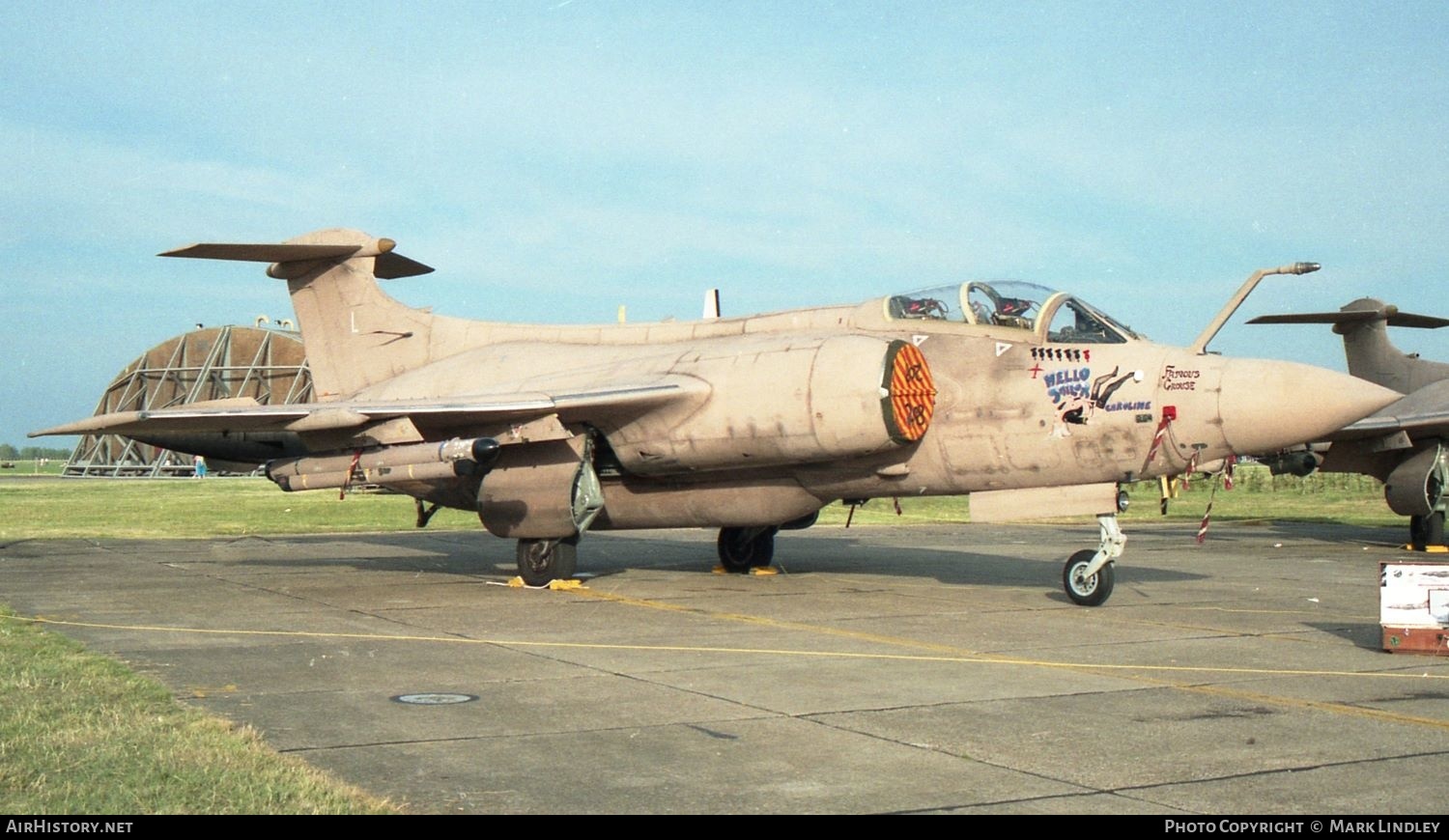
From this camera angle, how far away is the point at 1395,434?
23031 mm

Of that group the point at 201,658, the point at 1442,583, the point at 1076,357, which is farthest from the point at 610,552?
the point at 1442,583

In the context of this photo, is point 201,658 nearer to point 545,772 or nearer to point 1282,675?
point 545,772

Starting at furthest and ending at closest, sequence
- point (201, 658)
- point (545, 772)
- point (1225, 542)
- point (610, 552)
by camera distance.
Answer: point (1225, 542) < point (610, 552) < point (201, 658) < point (545, 772)

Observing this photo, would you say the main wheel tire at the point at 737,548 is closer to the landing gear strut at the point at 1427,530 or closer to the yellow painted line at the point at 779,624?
the yellow painted line at the point at 779,624

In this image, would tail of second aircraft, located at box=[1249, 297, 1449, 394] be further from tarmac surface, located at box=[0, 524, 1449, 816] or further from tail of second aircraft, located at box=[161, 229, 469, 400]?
tail of second aircraft, located at box=[161, 229, 469, 400]

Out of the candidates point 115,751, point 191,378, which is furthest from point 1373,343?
point 191,378

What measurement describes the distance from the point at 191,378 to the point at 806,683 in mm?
72153

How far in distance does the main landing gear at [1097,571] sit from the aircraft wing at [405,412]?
4.57 metres

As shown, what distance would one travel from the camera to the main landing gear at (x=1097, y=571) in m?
13.6

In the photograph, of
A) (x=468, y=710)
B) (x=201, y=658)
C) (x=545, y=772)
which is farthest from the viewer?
(x=201, y=658)

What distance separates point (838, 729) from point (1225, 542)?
19770 mm

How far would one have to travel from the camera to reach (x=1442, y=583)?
419 inches

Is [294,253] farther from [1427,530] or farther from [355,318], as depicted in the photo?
[1427,530]

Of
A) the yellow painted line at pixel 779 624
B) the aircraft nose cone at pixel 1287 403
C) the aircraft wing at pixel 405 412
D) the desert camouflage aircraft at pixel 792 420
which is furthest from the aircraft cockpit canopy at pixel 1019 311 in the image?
the yellow painted line at pixel 779 624
